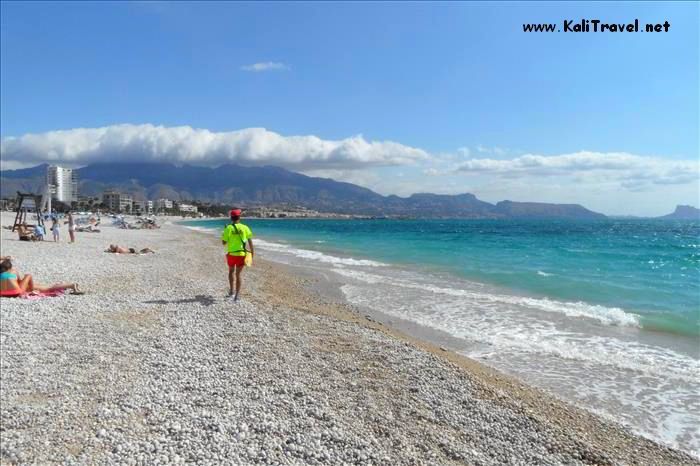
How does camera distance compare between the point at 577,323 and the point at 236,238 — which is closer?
the point at 236,238

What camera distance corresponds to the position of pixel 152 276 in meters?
14.8

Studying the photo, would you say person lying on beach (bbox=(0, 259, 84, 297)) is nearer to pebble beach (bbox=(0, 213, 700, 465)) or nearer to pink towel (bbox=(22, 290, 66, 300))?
pink towel (bbox=(22, 290, 66, 300))

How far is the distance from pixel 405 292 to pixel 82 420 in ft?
39.7

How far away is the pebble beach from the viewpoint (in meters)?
4.55

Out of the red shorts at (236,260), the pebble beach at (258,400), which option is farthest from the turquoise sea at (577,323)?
the red shorts at (236,260)

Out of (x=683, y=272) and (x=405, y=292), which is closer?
(x=405, y=292)

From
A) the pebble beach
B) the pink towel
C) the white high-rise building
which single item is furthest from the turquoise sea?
the white high-rise building

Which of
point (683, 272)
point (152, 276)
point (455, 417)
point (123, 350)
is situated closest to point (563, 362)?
point (455, 417)

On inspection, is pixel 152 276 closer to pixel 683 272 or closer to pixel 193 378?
pixel 193 378

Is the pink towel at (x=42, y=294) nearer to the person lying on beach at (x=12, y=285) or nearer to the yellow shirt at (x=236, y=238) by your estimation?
the person lying on beach at (x=12, y=285)

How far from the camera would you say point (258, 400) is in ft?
18.3

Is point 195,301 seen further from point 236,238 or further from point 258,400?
point 258,400

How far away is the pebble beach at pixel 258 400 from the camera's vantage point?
455 cm

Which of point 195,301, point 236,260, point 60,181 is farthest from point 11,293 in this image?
point 60,181
